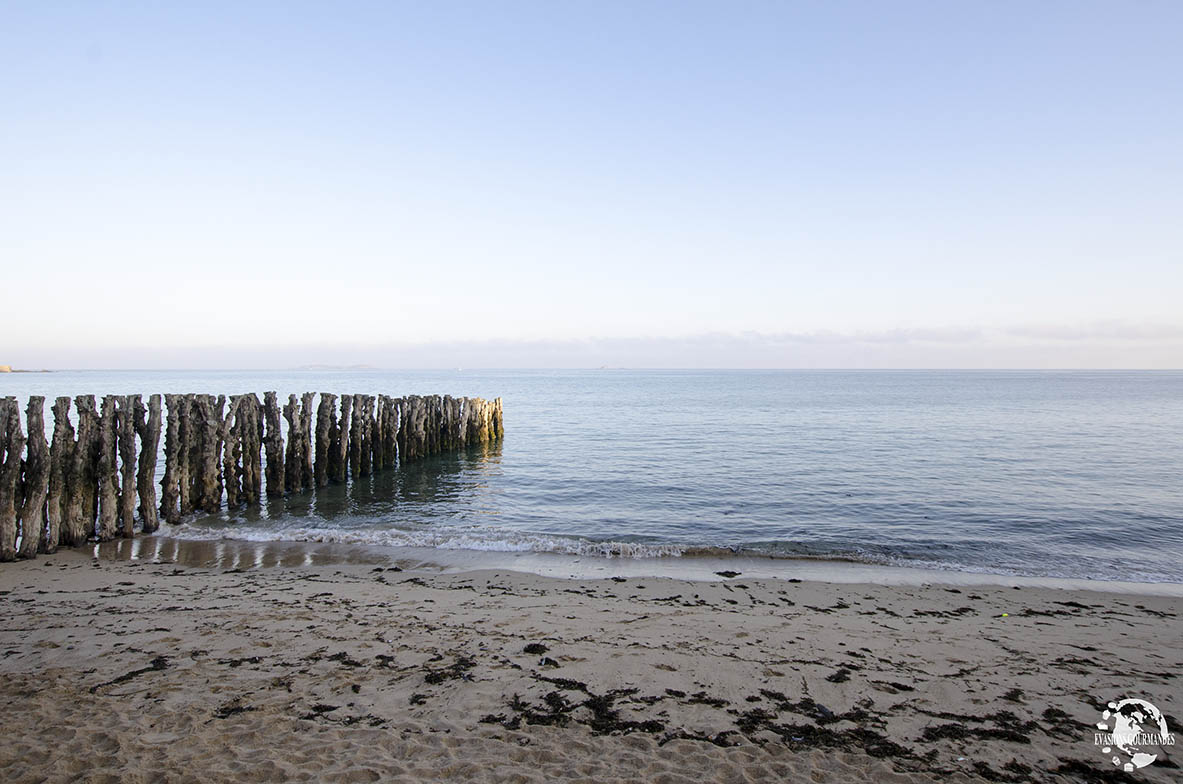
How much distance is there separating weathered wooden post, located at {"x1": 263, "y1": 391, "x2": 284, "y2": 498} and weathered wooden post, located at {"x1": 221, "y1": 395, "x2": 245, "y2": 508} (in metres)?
0.72

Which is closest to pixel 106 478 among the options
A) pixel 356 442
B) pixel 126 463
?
pixel 126 463

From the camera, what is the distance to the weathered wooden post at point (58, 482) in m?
10.0

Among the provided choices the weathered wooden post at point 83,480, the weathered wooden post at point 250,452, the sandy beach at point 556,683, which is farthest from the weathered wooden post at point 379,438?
the sandy beach at point 556,683

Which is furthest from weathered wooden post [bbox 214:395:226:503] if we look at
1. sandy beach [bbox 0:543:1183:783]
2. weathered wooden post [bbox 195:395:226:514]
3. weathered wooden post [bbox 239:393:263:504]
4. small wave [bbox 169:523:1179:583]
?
sandy beach [bbox 0:543:1183:783]

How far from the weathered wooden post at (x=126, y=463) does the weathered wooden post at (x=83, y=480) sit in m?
0.44

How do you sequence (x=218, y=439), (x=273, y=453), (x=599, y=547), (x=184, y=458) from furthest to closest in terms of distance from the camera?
(x=273, y=453), (x=218, y=439), (x=184, y=458), (x=599, y=547)

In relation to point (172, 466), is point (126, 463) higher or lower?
higher

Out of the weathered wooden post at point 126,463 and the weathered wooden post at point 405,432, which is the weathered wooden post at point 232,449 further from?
the weathered wooden post at point 405,432

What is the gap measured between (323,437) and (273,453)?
172 centimetres

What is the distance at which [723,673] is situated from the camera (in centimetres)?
569

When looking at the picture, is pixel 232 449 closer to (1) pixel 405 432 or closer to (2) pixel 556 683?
(1) pixel 405 432

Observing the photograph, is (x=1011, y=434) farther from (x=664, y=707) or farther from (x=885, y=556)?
(x=664, y=707)

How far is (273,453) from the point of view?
15703mm

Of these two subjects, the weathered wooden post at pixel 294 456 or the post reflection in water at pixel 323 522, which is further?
the weathered wooden post at pixel 294 456
